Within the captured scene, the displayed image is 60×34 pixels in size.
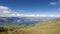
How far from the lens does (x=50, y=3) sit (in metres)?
3.37

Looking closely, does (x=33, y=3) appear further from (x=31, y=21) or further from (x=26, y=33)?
(x=26, y=33)

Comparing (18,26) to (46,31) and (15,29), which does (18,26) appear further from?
(46,31)

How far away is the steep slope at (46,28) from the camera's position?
3.34 m

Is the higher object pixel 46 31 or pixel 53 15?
pixel 53 15

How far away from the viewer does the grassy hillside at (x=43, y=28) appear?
3340 millimetres

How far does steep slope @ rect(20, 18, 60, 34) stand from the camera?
3.34 m

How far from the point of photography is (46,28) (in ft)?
11.1

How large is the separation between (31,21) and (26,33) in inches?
11.5

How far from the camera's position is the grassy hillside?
3340 mm

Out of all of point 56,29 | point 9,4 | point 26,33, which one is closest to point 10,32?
point 26,33

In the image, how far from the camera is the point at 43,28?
3.35 meters

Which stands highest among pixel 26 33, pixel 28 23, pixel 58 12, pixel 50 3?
pixel 50 3

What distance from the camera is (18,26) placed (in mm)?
3375

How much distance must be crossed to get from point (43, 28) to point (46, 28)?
0.24 feet
